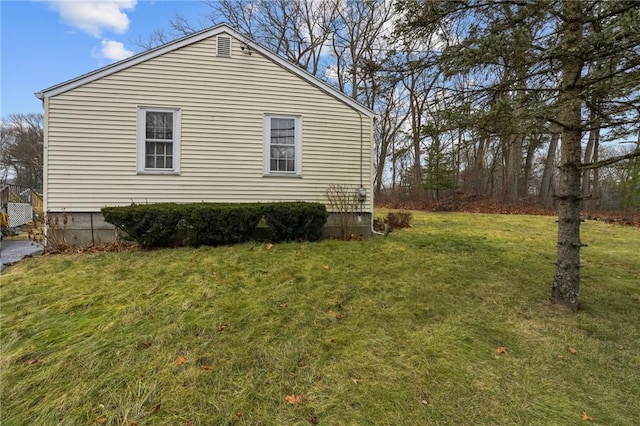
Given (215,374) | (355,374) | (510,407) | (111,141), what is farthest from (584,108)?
(111,141)

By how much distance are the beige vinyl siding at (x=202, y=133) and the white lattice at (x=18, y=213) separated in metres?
6.51

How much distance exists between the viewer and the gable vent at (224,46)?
780 cm

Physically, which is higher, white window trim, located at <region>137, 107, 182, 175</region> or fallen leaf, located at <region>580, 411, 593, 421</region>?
white window trim, located at <region>137, 107, 182, 175</region>

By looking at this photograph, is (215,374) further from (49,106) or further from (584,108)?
(49,106)

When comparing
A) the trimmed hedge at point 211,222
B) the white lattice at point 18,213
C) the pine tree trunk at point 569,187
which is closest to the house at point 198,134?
the trimmed hedge at point 211,222

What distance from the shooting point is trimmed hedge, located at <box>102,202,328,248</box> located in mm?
6414

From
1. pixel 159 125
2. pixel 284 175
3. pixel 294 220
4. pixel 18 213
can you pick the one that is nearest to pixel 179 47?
pixel 159 125

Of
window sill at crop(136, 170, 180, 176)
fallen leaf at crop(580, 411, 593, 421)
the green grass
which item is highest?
window sill at crop(136, 170, 180, 176)

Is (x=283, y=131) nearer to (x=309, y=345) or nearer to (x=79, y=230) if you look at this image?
(x=79, y=230)

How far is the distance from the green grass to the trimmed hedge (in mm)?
1126

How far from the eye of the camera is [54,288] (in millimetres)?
4359

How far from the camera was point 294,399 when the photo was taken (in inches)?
90.5

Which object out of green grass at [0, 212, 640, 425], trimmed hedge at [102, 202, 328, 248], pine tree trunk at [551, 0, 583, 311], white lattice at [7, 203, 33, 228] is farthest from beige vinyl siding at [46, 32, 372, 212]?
white lattice at [7, 203, 33, 228]

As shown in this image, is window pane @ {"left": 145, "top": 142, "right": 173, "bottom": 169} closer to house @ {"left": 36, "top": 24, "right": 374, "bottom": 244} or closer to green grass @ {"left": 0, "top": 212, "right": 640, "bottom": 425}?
house @ {"left": 36, "top": 24, "right": 374, "bottom": 244}
